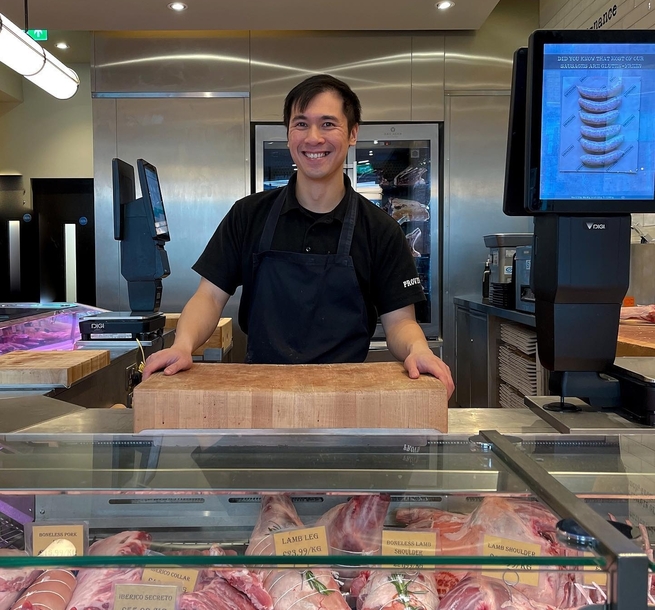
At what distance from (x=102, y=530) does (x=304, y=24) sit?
440 cm

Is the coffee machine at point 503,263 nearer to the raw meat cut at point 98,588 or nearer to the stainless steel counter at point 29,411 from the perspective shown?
the stainless steel counter at point 29,411

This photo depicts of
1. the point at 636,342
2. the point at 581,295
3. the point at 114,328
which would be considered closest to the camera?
the point at 581,295

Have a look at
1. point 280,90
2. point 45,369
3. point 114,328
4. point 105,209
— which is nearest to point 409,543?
point 45,369

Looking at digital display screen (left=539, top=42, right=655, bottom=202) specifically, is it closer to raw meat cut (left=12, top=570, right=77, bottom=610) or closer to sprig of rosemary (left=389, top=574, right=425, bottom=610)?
sprig of rosemary (left=389, top=574, right=425, bottom=610)

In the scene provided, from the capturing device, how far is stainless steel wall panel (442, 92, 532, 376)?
16.5ft

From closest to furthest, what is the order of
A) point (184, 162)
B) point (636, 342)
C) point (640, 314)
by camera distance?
point (636, 342), point (640, 314), point (184, 162)

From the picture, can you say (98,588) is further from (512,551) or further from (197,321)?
(197,321)

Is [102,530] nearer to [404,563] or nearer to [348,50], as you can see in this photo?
[404,563]

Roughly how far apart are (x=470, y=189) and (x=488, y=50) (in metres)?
1.08

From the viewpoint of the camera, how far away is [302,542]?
89 centimetres

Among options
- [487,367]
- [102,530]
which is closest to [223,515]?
[102,530]

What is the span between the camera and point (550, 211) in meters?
1.18

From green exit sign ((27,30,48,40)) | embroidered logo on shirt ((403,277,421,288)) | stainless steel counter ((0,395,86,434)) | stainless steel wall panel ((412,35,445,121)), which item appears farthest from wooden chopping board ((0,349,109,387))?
green exit sign ((27,30,48,40))

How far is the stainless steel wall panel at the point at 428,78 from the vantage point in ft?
16.3
